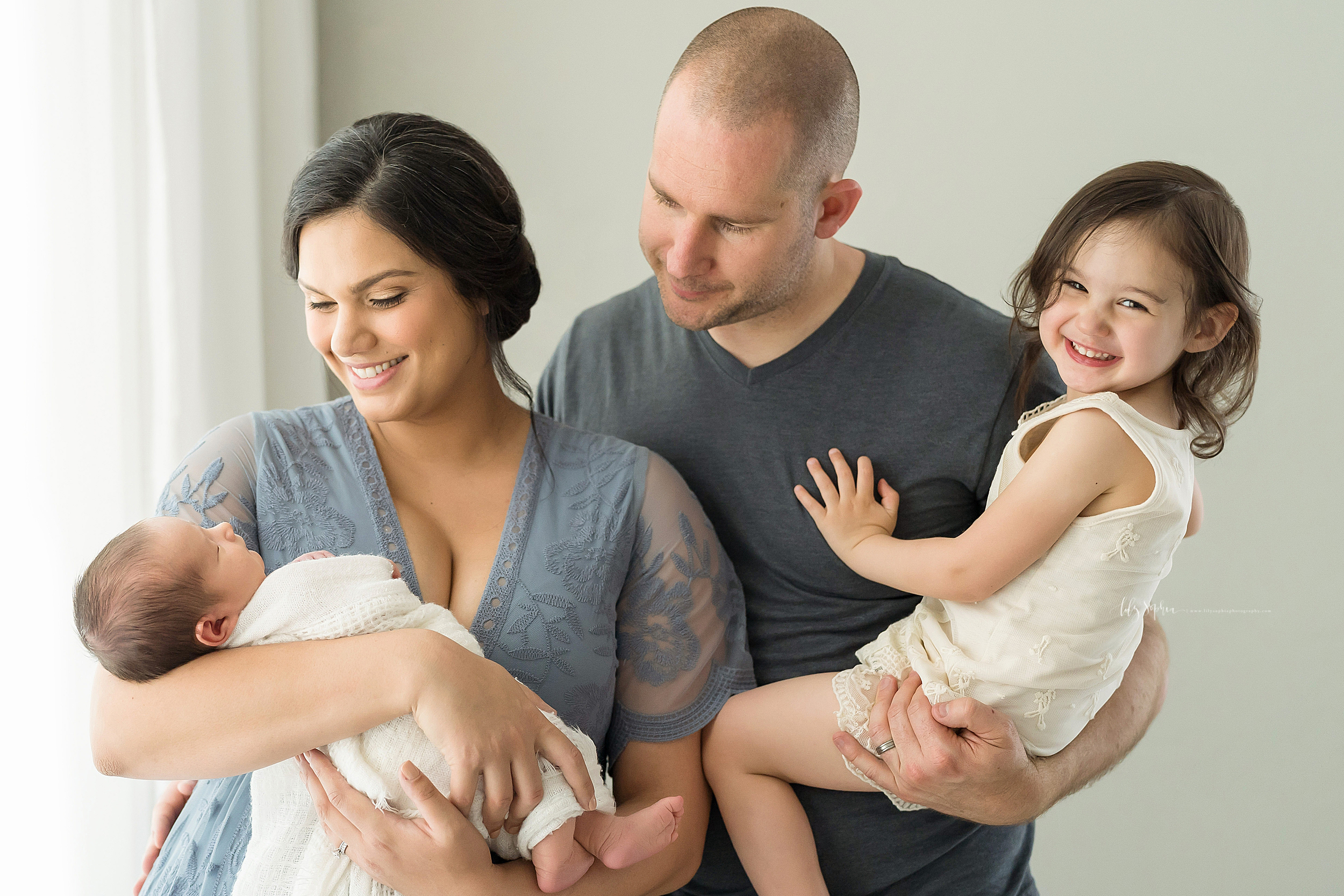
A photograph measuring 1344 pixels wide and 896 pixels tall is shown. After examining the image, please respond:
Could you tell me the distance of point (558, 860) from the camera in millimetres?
1253

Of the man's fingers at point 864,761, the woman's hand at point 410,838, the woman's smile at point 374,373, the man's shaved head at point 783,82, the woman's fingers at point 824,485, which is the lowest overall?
the man's fingers at point 864,761

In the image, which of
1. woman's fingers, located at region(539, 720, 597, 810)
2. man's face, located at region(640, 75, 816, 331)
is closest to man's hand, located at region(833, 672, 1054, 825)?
woman's fingers, located at region(539, 720, 597, 810)

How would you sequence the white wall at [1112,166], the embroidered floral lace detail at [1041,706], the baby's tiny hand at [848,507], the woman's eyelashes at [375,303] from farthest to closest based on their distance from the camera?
the white wall at [1112,166], the baby's tiny hand at [848,507], the embroidered floral lace detail at [1041,706], the woman's eyelashes at [375,303]

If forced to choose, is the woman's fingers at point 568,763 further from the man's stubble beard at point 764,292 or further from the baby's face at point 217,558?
the man's stubble beard at point 764,292

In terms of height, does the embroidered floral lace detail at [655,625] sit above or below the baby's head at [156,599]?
below

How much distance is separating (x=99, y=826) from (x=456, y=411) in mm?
1118

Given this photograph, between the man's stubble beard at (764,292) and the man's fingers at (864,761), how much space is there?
0.70m

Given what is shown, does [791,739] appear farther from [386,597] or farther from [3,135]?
[3,135]

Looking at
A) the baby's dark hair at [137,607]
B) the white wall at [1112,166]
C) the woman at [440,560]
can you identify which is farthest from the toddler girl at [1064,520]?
the white wall at [1112,166]

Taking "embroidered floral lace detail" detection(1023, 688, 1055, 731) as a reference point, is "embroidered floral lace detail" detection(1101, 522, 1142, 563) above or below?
above

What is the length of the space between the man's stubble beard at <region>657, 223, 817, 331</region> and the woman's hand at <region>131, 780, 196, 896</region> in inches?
43.7

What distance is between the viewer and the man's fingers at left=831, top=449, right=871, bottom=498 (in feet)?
5.54

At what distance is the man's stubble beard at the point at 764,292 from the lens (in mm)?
1629

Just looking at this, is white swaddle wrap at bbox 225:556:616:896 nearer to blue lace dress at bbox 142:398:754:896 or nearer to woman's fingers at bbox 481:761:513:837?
woman's fingers at bbox 481:761:513:837
